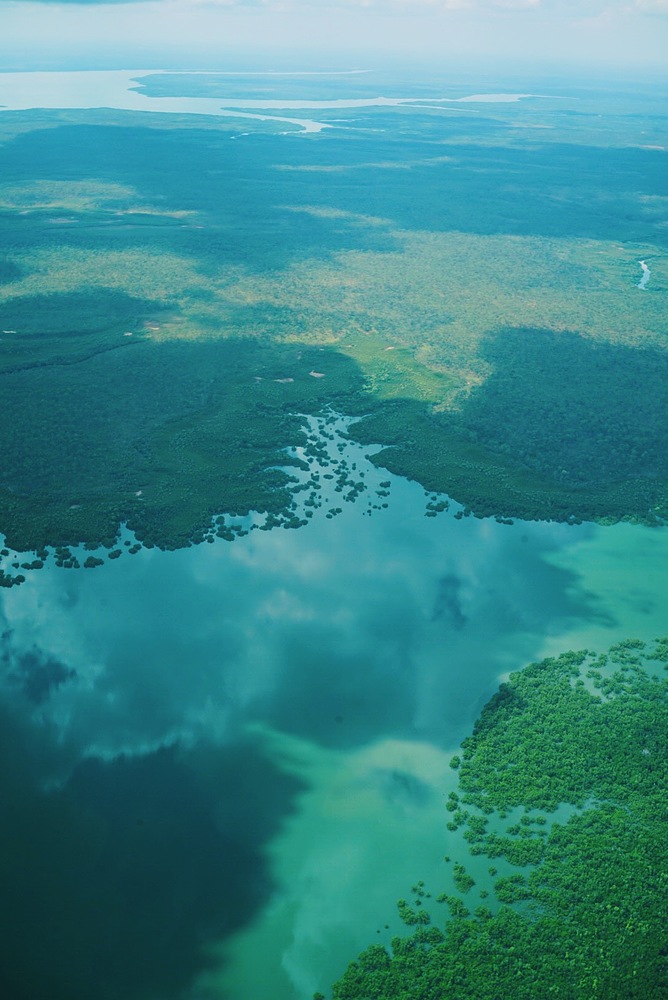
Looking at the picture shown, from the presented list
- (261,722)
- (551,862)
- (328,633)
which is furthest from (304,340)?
(551,862)

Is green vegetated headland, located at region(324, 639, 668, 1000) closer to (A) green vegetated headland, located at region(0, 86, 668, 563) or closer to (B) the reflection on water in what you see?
(B) the reflection on water

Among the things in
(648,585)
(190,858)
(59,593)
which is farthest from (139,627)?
(648,585)

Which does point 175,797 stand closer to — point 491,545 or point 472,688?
point 472,688

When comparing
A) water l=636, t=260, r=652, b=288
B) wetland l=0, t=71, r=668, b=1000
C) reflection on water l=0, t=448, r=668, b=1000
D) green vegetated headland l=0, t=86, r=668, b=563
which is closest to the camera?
wetland l=0, t=71, r=668, b=1000

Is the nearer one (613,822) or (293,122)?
(613,822)

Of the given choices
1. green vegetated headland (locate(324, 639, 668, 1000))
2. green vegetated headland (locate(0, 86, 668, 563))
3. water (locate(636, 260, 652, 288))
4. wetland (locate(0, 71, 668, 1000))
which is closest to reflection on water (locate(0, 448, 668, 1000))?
wetland (locate(0, 71, 668, 1000))

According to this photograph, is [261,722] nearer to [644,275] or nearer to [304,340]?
[304,340]
